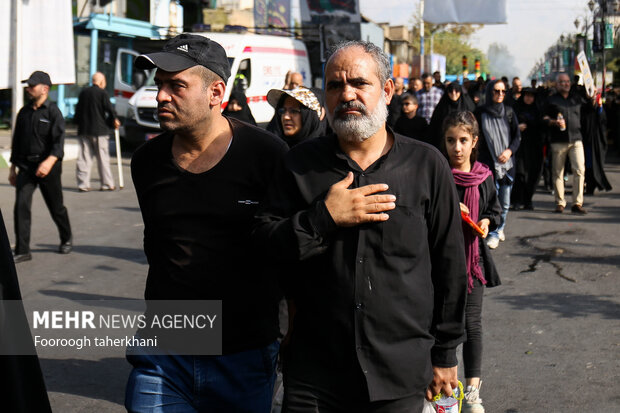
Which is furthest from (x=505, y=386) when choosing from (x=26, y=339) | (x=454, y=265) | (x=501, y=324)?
(x=26, y=339)

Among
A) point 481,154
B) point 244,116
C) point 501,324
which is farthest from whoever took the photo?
point 481,154

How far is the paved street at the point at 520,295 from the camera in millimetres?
5496

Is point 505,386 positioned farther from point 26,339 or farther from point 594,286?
point 26,339

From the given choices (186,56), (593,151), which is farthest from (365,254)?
(593,151)

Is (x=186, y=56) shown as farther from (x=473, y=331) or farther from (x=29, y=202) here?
(x=29, y=202)

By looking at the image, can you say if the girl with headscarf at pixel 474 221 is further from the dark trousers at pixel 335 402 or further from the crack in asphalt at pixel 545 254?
the crack in asphalt at pixel 545 254

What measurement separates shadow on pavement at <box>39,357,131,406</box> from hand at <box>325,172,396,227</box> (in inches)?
117

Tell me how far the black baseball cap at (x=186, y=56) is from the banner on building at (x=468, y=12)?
19992mm

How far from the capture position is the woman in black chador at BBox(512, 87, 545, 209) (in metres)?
13.8

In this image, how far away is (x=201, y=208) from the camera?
10.5 ft

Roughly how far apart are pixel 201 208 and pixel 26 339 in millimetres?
1012

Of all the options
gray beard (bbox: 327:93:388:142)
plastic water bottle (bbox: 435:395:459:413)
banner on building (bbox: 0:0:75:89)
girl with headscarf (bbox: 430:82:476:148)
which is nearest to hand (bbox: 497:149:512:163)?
girl with headscarf (bbox: 430:82:476:148)

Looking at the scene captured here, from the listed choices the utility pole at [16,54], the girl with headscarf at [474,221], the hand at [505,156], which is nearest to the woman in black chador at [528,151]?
the hand at [505,156]

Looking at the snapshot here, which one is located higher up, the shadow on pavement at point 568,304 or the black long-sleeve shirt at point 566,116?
the black long-sleeve shirt at point 566,116
